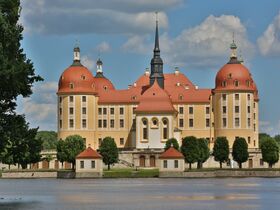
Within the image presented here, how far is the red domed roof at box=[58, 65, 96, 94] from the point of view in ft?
473

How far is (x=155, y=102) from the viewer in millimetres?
140875

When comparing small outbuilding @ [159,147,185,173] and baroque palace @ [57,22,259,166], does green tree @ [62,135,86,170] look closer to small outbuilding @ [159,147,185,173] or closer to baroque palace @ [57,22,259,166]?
baroque palace @ [57,22,259,166]

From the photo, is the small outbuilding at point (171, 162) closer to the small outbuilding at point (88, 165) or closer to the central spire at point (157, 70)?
the small outbuilding at point (88, 165)

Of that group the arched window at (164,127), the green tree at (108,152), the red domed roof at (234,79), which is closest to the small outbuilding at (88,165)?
the green tree at (108,152)

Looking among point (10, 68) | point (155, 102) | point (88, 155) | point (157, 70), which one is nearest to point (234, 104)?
point (155, 102)

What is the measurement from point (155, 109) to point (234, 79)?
40.3 ft

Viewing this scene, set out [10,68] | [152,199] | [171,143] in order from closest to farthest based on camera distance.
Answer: [10,68] < [152,199] < [171,143]

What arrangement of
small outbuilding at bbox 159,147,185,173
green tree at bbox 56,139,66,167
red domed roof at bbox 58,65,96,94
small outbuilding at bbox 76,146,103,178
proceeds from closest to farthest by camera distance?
small outbuilding at bbox 159,147,185,173, small outbuilding at bbox 76,146,103,178, green tree at bbox 56,139,66,167, red domed roof at bbox 58,65,96,94

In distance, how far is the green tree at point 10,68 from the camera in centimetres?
4744

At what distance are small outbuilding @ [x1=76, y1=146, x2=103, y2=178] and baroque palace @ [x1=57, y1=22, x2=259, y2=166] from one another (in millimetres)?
22664

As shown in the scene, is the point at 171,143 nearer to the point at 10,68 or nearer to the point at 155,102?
the point at 155,102

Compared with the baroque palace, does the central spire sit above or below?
above

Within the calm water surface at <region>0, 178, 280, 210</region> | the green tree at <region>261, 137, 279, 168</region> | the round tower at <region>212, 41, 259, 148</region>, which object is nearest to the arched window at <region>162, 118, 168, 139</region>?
the round tower at <region>212, 41, 259, 148</region>

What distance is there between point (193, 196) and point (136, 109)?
75917 millimetres
